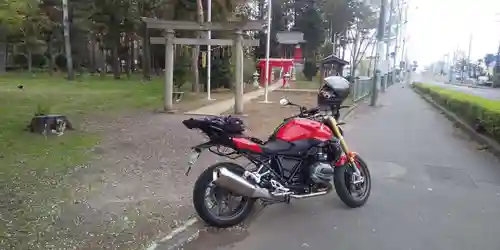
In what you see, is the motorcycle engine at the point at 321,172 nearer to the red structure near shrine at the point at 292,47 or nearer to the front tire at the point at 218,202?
the front tire at the point at 218,202

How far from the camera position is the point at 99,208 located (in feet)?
16.9

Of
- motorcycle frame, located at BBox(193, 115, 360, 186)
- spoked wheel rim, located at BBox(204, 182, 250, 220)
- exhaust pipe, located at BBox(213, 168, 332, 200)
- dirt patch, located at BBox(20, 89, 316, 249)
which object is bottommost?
dirt patch, located at BBox(20, 89, 316, 249)

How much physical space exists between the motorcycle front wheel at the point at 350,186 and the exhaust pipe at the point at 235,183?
1.11 meters

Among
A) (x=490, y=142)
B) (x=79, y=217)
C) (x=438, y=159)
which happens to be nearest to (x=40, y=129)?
(x=79, y=217)

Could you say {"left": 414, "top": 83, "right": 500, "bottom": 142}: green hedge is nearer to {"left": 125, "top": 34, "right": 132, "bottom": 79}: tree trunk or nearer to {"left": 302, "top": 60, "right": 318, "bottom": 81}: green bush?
{"left": 302, "top": 60, "right": 318, "bottom": 81}: green bush

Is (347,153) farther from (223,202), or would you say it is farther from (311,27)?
(311,27)

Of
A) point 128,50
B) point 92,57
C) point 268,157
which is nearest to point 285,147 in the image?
point 268,157

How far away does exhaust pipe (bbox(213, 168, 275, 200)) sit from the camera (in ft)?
15.2

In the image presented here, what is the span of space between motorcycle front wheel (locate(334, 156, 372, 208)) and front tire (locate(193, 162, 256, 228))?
3.72 feet

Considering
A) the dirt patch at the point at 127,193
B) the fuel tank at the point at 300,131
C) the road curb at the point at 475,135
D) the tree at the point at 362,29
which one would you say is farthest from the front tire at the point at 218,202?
the tree at the point at 362,29

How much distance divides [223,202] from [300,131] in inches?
44.3

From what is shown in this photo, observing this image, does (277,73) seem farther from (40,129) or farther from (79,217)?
(79,217)

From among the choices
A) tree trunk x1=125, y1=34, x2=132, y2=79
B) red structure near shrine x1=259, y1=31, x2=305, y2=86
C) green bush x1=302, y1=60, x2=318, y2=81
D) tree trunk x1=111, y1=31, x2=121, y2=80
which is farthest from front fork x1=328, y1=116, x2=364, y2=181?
green bush x1=302, y1=60, x2=318, y2=81

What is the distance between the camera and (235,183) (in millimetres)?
4703
